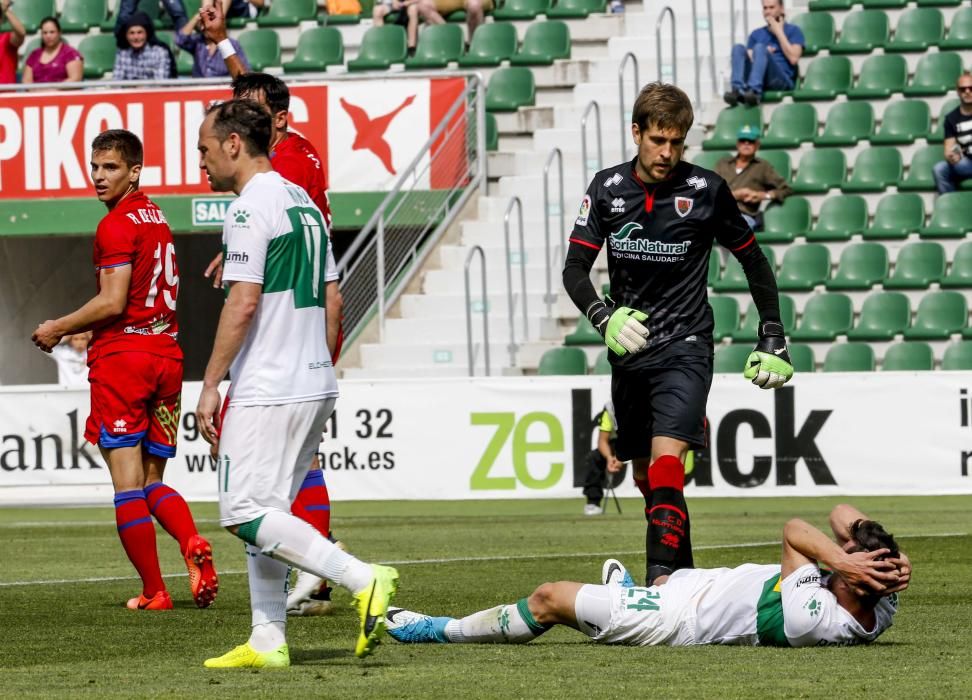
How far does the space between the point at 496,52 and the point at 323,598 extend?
1571 centimetres

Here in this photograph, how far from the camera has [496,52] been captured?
23.5 metres

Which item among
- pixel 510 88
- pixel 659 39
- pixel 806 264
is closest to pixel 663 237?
pixel 806 264

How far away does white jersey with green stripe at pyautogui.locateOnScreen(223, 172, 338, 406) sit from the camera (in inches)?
242

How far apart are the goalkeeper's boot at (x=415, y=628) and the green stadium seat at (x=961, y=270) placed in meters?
13.8

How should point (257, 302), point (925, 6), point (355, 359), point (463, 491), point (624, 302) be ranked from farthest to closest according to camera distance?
point (925, 6) → point (355, 359) → point (463, 491) → point (624, 302) → point (257, 302)

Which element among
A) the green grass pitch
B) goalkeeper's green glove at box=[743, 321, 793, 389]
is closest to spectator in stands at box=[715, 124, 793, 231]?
the green grass pitch

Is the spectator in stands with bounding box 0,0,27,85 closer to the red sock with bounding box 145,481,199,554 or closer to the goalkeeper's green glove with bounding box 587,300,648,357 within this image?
the red sock with bounding box 145,481,199,554

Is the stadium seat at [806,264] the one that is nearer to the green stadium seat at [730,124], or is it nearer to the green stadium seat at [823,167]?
the green stadium seat at [823,167]

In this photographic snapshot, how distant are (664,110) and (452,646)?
2.41 meters

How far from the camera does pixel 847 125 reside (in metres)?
21.6

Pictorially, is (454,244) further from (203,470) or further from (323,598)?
(323,598)

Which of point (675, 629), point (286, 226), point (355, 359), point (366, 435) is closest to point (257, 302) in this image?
point (286, 226)

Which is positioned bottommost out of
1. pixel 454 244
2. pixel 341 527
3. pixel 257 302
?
pixel 341 527

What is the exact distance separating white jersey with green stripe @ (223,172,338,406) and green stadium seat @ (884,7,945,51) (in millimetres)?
17009
